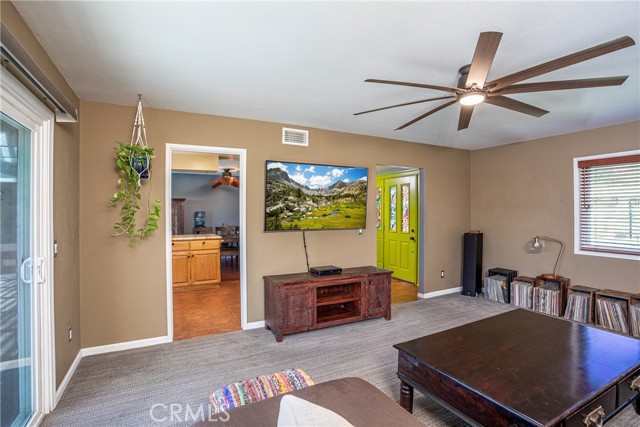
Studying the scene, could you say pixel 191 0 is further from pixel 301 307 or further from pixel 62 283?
pixel 301 307

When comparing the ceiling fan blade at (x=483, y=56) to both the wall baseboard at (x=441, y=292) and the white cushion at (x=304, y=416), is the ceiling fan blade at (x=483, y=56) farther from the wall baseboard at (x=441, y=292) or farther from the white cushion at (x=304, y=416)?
the wall baseboard at (x=441, y=292)

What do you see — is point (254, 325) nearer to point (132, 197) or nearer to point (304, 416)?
point (132, 197)

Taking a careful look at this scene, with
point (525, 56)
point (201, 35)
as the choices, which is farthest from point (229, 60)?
point (525, 56)

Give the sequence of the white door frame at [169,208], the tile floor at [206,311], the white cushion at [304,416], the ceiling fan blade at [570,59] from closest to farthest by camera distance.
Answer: the white cushion at [304,416], the ceiling fan blade at [570,59], the white door frame at [169,208], the tile floor at [206,311]

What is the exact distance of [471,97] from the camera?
Answer: 2.14 metres

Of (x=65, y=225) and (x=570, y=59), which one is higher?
(x=570, y=59)

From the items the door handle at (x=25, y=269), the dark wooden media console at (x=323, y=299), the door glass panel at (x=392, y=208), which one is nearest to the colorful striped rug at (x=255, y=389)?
the dark wooden media console at (x=323, y=299)

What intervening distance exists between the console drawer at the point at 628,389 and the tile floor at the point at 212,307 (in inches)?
121

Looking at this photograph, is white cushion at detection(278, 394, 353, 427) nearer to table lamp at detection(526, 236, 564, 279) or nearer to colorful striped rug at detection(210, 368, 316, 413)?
colorful striped rug at detection(210, 368, 316, 413)

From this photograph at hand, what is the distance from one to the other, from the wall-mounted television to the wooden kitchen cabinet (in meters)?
2.42

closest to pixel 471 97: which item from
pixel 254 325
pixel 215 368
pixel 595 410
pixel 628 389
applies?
pixel 595 410

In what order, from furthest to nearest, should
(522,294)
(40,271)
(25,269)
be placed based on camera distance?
(522,294) → (40,271) → (25,269)

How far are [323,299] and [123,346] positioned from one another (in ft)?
7.02

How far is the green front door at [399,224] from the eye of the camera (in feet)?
19.3
